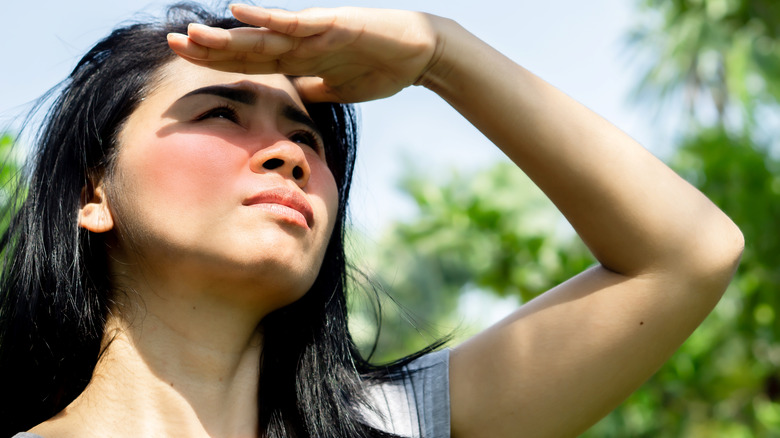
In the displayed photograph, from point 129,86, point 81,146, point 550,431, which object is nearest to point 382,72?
point 129,86

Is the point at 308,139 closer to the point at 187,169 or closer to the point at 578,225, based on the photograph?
the point at 187,169

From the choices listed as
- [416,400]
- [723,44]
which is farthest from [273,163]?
[723,44]

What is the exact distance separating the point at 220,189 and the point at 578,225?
78cm

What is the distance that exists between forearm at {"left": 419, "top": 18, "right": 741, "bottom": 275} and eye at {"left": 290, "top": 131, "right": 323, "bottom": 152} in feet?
1.15

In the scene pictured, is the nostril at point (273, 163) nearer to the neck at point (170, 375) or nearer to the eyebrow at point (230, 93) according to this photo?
the eyebrow at point (230, 93)

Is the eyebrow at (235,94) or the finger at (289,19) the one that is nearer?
the finger at (289,19)

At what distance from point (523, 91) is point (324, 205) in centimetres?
51

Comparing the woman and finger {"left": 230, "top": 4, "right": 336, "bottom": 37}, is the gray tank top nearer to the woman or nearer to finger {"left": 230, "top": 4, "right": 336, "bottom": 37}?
the woman

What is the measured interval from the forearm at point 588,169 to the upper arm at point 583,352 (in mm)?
69

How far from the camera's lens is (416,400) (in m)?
1.84

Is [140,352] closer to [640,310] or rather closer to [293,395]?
[293,395]

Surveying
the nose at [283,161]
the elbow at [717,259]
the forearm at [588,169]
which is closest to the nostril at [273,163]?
the nose at [283,161]

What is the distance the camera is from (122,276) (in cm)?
180

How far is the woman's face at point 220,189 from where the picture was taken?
1.61m
